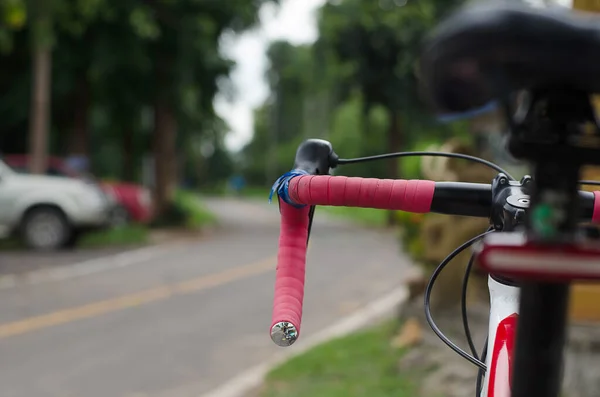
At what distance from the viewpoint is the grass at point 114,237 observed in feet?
47.4

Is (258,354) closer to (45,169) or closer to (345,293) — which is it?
(345,293)

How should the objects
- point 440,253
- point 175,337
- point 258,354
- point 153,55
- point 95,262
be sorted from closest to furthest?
point 440,253 < point 258,354 < point 175,337 < point 95,262 < point 153,55

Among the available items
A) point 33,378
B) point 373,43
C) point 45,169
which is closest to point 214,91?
point 373,43

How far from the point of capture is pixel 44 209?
42.9ft

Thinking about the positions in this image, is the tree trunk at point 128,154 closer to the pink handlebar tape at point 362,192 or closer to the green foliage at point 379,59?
the green foliage at point 379,59

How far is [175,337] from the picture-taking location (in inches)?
276

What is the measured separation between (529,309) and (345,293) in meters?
8.80

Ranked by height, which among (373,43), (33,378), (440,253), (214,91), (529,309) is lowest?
(33,378)

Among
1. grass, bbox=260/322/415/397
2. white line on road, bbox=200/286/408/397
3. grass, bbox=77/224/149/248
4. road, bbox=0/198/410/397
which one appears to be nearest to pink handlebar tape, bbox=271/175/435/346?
grass, bbox=260/322/415/397

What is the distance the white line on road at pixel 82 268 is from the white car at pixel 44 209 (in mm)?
983

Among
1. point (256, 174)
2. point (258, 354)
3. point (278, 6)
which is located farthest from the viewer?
point (256, 174)

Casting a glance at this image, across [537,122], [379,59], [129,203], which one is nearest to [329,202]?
[537,122]

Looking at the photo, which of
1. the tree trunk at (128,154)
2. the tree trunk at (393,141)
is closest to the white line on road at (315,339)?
the tree trunk at (393,141)

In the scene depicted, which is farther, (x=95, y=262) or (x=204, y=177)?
(x=204, y=177)
